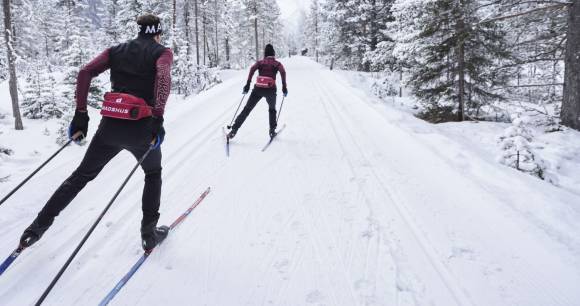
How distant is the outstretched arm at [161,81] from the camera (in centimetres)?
297

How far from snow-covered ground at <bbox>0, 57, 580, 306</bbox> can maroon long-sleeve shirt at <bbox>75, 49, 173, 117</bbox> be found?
1.54 m

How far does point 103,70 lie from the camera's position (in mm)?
2982

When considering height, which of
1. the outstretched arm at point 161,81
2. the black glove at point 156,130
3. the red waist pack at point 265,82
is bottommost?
the black glove at point 156,130

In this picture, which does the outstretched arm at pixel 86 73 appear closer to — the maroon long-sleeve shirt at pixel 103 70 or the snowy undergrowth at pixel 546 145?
the maroon long-sleeve shirt at pixel 103 70

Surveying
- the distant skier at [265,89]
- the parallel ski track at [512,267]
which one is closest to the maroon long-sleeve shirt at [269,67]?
the distant skier at [265,89]

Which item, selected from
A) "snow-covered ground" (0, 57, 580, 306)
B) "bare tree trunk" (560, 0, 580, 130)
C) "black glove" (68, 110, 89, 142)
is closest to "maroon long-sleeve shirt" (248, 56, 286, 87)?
"snow-covered ground" (0, 57, 580, 306)

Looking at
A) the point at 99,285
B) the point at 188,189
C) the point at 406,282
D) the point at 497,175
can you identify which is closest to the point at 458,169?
the point at 497,175

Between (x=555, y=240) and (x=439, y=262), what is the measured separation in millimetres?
1388

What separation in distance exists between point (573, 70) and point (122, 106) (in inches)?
398

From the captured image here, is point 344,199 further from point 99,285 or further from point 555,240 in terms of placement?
point 99,285

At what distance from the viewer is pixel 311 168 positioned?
5.84 m

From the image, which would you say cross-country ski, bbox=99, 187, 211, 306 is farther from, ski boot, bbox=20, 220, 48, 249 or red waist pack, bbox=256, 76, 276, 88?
red waist pack, bbox=256, 76, 276, 88

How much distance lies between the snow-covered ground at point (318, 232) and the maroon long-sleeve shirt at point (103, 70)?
1536 millimetres

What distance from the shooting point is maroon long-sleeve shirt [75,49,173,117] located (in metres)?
2.93
